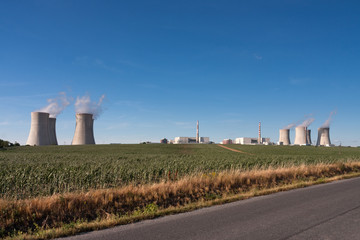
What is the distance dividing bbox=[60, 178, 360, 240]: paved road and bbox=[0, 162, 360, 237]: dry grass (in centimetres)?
81

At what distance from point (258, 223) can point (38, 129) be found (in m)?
54.3

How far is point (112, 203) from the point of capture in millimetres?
7336

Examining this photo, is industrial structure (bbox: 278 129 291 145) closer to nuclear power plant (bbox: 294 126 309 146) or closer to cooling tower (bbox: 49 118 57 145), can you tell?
nuclear power plant (bbox: 294 126 309 146)

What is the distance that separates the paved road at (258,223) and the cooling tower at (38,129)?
171 ft

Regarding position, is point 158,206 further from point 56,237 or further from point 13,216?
point 13,216

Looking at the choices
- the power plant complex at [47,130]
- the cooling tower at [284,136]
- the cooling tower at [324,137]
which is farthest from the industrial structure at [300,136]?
the power plant complex at [47,130]

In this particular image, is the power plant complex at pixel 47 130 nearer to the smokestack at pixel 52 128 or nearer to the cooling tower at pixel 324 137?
the smokestack at pixel 52 128

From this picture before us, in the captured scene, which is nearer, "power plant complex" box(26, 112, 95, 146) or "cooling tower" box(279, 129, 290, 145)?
"power plant complex" box(26, 112, 95, 146)

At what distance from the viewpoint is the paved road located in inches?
201

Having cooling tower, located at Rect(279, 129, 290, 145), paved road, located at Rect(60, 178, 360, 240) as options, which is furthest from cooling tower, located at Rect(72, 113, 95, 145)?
cooling tower, located at Rect(279, 129, 290, 145)

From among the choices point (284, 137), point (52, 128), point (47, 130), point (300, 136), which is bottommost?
point (284, 137)

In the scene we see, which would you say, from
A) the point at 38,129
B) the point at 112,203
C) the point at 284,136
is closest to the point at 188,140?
the point at 284,136

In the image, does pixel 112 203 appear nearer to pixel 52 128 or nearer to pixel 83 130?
pixel 83 130

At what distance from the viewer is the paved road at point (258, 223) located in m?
5.11
